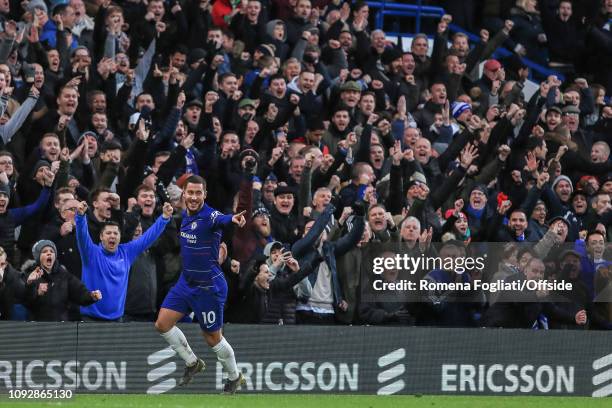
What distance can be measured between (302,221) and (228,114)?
2436 millimetres

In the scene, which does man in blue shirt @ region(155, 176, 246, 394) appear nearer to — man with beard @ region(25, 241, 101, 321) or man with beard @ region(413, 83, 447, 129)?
man with beard @ region(25, 241, 101, 321)

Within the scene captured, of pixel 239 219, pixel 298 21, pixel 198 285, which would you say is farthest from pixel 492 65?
pixel 239 219

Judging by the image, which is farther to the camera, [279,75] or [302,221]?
[279,75]

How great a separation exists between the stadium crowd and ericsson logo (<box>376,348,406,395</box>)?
64cm

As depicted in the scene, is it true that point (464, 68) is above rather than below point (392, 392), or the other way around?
above

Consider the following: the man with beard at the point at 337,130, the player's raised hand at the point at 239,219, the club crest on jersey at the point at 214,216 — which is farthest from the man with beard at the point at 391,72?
the player's raised hand at the point at 239,219

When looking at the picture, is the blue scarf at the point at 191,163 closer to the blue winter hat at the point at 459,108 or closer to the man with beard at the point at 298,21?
the man with beard at the point at 298,21

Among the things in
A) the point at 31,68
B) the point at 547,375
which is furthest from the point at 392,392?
the point at 31,68

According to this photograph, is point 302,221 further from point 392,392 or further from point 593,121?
point 593,121

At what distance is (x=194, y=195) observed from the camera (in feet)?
50.1

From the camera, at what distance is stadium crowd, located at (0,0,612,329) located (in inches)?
685

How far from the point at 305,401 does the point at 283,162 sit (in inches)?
177

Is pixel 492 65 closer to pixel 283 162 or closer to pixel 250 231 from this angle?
pixel 283 162

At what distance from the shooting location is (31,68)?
19.3 m
